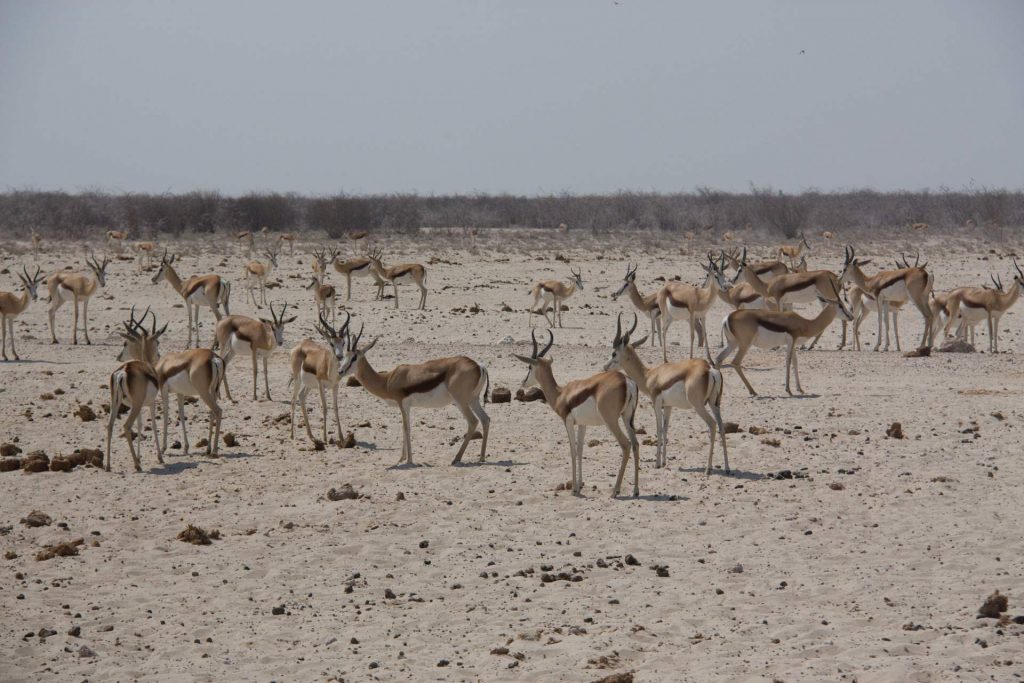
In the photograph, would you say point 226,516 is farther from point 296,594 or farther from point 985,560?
point 985,560

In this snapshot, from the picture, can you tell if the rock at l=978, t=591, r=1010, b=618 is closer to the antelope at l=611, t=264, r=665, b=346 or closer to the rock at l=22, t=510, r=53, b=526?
the rock at l=22, t=510, r=53, b=526

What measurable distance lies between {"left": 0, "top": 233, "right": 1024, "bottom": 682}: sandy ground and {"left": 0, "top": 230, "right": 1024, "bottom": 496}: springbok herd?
20.0 inches

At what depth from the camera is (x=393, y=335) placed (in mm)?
22672

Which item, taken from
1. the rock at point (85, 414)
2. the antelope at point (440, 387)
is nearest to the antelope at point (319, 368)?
the antelope at point (440, 387)

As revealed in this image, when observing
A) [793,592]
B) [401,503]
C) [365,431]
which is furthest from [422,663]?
[365,431]

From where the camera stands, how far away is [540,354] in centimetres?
1132

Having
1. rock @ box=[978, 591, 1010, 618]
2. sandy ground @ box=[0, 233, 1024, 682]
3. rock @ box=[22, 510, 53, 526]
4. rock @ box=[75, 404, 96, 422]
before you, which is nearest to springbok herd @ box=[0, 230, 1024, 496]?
rock @ box=[75, 404, 96, 422]

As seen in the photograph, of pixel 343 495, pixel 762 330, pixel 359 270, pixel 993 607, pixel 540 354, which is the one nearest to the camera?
pixel 993 607

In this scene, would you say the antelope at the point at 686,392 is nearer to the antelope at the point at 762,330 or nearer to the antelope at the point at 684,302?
the antelope at the point at 762,330

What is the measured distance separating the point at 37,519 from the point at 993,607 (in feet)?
23.6

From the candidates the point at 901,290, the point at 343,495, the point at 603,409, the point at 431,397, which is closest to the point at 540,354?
the point at 431,397

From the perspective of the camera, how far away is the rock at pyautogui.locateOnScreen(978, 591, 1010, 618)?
23.1 ft

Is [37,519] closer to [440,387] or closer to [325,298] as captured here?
[440,387]

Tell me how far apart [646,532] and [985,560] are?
7.87ft
